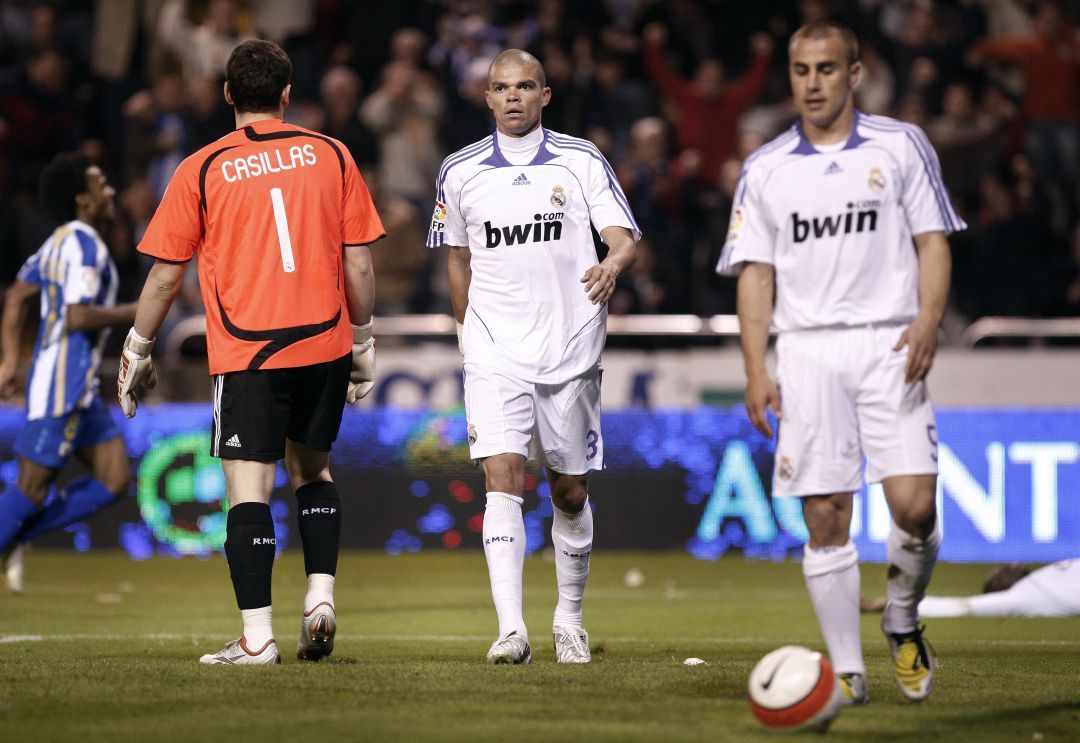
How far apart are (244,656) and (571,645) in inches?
55.4

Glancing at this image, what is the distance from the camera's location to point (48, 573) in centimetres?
1290

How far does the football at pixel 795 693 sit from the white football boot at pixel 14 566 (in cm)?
657

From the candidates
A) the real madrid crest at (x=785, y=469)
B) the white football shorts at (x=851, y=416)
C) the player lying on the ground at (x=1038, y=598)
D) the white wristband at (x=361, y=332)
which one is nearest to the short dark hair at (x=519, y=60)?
the white wristband at (x=361, y=332)

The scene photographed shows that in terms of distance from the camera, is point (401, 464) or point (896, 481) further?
point (401, 464)

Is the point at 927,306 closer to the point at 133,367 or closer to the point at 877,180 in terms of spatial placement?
the point at 877,180

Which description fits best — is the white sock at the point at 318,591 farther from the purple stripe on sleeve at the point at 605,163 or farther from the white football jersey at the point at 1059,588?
the white football jersey at the point at 1059,588

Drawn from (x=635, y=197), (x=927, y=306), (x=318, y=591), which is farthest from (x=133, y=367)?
(x=635, y=197)

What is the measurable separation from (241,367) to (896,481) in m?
2.67

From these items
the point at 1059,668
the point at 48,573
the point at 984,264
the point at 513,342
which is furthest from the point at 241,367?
the point at 984,264

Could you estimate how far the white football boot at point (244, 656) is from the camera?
266 inches

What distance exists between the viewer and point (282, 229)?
695 centimetres

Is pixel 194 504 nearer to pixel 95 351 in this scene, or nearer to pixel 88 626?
pixel 95 351

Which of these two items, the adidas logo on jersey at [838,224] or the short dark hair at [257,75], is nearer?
the adidas logo on jersey at [838,224]

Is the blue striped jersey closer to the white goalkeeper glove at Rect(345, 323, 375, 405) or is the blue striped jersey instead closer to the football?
the white goalkeeper glove at Rect(345, 323, 375, 405)
